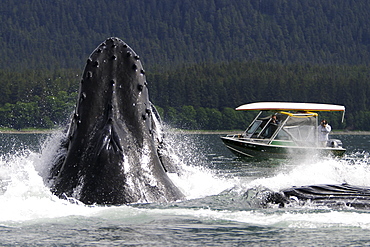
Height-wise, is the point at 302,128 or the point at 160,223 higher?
the point at 302,128

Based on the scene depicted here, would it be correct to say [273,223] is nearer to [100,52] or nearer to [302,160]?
[100,52]

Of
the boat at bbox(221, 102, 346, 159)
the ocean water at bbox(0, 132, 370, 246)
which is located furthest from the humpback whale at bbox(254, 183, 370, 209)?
the boat at bbox(221, 102, 346, 159)

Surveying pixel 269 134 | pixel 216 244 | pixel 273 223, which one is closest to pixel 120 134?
pixel 216 244

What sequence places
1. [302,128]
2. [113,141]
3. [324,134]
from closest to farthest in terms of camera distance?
[113,141] → [302,128] → [324,134]

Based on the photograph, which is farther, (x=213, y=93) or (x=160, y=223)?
(x=213, y=93)

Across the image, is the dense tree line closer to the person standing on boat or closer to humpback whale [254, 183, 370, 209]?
the person standing on boat

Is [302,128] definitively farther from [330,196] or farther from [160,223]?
[330,196]

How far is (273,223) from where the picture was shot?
8367 mm

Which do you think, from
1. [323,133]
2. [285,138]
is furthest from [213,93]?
[285,138]

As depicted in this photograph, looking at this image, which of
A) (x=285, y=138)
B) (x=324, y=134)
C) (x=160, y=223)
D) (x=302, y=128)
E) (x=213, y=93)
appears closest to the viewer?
(x=160, y=223)

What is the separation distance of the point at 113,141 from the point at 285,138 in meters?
27.8

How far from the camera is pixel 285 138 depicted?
34969mm

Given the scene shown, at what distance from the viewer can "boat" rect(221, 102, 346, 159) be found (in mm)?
33812

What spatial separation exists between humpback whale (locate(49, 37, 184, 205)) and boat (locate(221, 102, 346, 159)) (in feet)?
84.4
